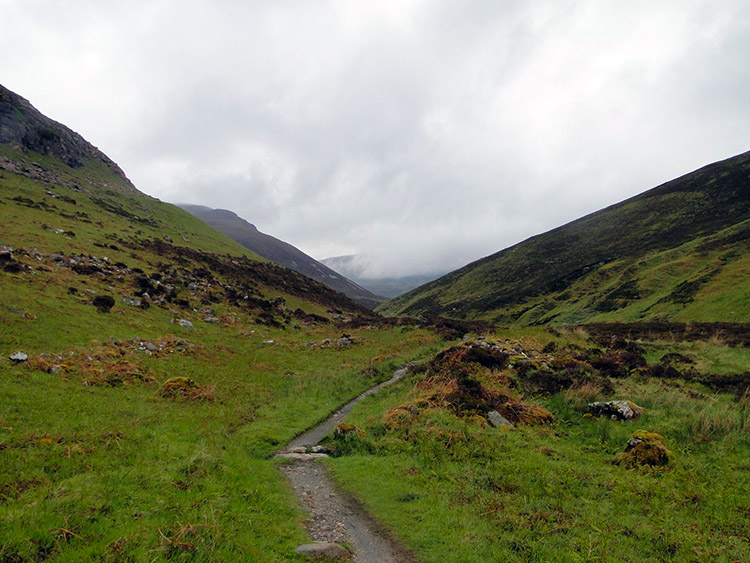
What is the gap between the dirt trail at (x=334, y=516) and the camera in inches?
299

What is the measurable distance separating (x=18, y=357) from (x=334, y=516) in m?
15.1

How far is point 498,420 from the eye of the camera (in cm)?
1417

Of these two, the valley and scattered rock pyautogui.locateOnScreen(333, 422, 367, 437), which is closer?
the valley

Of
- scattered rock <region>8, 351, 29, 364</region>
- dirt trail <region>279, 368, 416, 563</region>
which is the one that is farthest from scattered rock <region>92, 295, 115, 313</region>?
dirt trail <region>279, 368, 416, 563</region>

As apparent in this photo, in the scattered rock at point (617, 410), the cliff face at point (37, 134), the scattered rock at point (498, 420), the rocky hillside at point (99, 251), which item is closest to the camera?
the scattered rock at point (617, 410)

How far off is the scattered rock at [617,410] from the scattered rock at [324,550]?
1179cm

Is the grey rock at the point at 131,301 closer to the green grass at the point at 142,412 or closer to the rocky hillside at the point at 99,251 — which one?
the rocky hillside at the point at 99,251

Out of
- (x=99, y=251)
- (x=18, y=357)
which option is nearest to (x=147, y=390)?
(x=18, y=357)

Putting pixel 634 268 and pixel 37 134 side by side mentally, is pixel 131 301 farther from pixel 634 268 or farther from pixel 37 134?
pixel 37 134

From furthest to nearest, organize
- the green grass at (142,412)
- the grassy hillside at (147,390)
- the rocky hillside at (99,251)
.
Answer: the rocky hillside at (99,251), the grassy hillside at (147,390), the green grass at (142,412)

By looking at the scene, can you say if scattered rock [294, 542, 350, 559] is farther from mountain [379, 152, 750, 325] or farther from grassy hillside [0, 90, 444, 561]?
mountain [379, 152, 750, 325]

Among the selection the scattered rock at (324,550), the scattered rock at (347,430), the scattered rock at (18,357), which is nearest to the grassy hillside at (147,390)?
the scattered rock at (18,357)

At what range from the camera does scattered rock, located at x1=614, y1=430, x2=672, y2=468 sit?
34.3 ft

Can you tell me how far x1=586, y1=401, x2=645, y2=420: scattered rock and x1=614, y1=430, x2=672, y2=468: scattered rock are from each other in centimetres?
205
